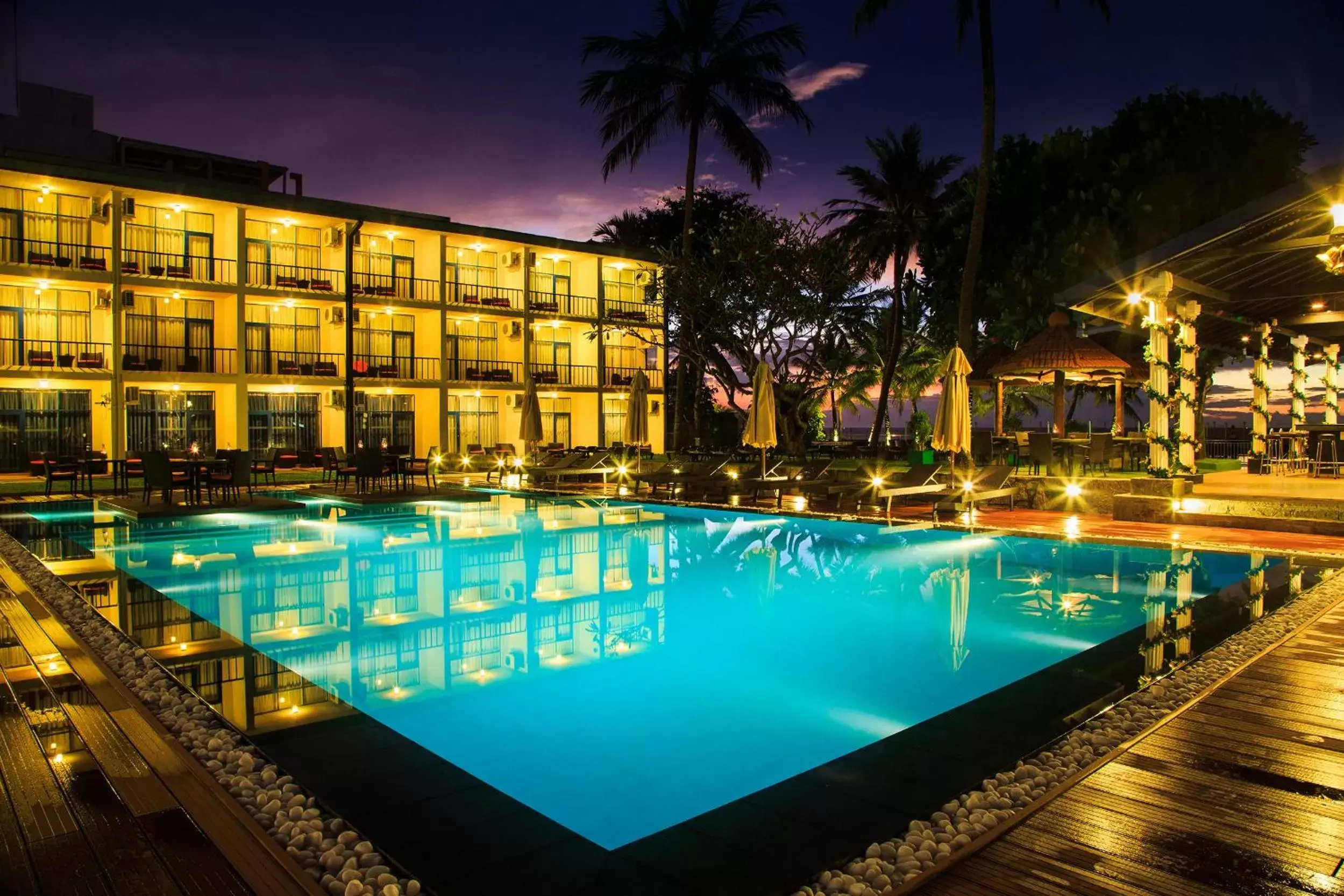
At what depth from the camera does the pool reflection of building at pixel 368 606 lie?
5.11 meters

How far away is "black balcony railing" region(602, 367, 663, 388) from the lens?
31406 mm

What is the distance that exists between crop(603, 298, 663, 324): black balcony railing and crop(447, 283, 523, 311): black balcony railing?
11.0 feet

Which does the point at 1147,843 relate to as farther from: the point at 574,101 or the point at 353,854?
the point at 574,101

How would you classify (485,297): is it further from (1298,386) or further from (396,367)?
(1298,386)

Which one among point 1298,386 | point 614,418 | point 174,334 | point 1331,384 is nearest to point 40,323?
point 174,334

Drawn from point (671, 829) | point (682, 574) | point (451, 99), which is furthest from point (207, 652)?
point (451, 99)

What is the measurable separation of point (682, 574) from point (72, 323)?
2114cm

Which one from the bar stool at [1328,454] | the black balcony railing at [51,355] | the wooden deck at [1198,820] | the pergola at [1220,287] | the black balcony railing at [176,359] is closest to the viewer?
the wooden deck at [1198,820]

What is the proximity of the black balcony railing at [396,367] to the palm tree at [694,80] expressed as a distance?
8084mm

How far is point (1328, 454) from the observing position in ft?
48.5

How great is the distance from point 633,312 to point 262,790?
97.2 feet

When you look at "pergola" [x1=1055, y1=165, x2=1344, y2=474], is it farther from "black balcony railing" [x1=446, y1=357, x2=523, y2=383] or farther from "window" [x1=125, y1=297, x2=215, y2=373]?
"window" [x1=125, y1=297, x2=215, y2=373]

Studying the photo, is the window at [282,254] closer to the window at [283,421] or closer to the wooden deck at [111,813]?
the window at [283,421]

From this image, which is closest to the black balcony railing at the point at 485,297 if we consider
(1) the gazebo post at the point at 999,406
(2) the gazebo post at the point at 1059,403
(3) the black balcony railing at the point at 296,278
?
(3) the black balcony railing at the point at 296,278
